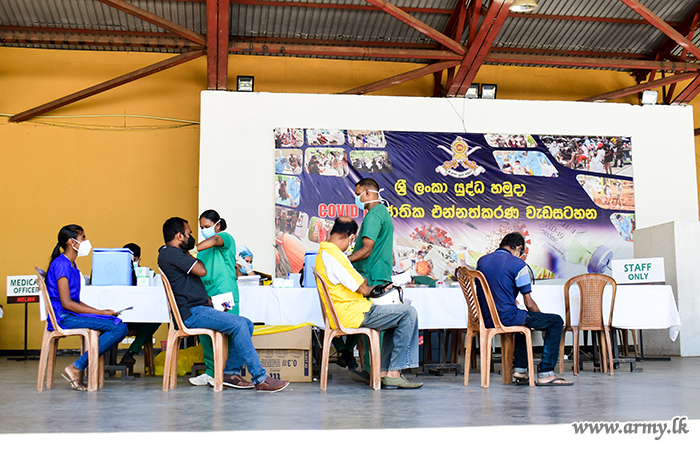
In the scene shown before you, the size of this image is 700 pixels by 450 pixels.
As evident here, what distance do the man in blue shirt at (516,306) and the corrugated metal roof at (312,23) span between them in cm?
509

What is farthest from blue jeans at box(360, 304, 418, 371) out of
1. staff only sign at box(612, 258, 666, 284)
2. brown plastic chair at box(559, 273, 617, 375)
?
staff only sign at box(612, 258, 666, 284)

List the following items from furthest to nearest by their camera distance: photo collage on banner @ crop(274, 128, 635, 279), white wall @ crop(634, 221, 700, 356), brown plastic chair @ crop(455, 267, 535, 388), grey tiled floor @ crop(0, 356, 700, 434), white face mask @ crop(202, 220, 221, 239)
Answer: photo collage on banner @ crop(274, 128, 635, 279) < white wall @ crop(634, 221, 700, 356) < white face mask @ crop(202, 220, 221, 239) < brown plastic chair @ crop(455, 267, 535, 388) < grey tiled floor @ crop(0, 356, 700, 434)

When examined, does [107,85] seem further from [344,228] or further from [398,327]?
[398,327]

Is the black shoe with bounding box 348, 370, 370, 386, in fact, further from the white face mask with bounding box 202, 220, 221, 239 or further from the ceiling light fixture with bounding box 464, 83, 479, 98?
the ceiling light fixture with bounding box 464, 83, 479, 98

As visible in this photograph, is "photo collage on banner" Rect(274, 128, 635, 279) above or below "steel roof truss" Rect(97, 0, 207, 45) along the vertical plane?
below

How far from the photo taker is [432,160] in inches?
328

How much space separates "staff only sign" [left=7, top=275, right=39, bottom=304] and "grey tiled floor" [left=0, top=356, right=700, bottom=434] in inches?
142

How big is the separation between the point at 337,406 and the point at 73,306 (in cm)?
202

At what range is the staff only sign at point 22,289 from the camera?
7.79 m

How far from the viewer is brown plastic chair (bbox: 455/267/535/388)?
13.5 ft

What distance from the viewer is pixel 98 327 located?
13.8ft

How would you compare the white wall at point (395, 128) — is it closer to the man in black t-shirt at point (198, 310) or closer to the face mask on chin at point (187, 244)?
the face mask on chin at point (187, 244)

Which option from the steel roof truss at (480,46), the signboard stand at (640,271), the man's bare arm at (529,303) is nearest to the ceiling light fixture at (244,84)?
the steel roof truss at (480,46)

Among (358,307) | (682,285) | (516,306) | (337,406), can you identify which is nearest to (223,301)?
(358,307)
